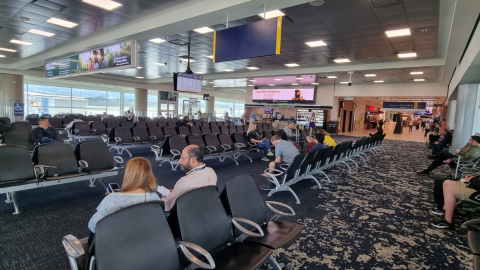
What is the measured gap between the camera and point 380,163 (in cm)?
779

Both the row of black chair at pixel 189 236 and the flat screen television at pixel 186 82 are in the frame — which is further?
the flat screen television at pixel 186 82

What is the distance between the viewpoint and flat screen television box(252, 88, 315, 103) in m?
16.5

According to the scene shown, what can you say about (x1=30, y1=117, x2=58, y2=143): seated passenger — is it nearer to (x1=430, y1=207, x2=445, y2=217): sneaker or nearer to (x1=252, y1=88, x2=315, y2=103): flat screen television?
(x1=430, y1=207, x2=445, y2=217): sneaker

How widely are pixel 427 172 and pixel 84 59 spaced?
9899mm

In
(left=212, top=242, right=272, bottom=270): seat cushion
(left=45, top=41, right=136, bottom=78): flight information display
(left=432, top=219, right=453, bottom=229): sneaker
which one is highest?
(left=45, top=41, right=136, bottom=78): flight information display

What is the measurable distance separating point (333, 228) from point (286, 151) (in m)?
1.69

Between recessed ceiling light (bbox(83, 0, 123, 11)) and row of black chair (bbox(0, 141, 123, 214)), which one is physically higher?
recessed ceiling light (bbox(83, 0, 123, 11))

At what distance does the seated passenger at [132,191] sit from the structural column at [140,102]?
2045 cm

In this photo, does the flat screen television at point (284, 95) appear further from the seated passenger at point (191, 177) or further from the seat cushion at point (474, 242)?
the seated passenger at point (191, 177)

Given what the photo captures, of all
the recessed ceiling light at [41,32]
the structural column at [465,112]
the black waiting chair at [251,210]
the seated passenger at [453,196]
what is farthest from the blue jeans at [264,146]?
the recessed ceiling light at [41,32]

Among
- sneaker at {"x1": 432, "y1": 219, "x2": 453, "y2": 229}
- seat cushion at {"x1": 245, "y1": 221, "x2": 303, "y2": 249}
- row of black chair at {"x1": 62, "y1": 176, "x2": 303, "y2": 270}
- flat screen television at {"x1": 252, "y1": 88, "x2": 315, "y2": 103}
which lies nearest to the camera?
row of black chair at {"x1": 62, "y1": 176, "x2": 303, "y2": 270}

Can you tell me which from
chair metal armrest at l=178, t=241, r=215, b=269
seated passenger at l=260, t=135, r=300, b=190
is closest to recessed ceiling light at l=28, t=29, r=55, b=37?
seated passenger at l=260, t=135, r=300, b=190

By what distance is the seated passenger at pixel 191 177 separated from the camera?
7.35 ft

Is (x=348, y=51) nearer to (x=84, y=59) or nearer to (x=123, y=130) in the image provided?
(x=123, y=130)
